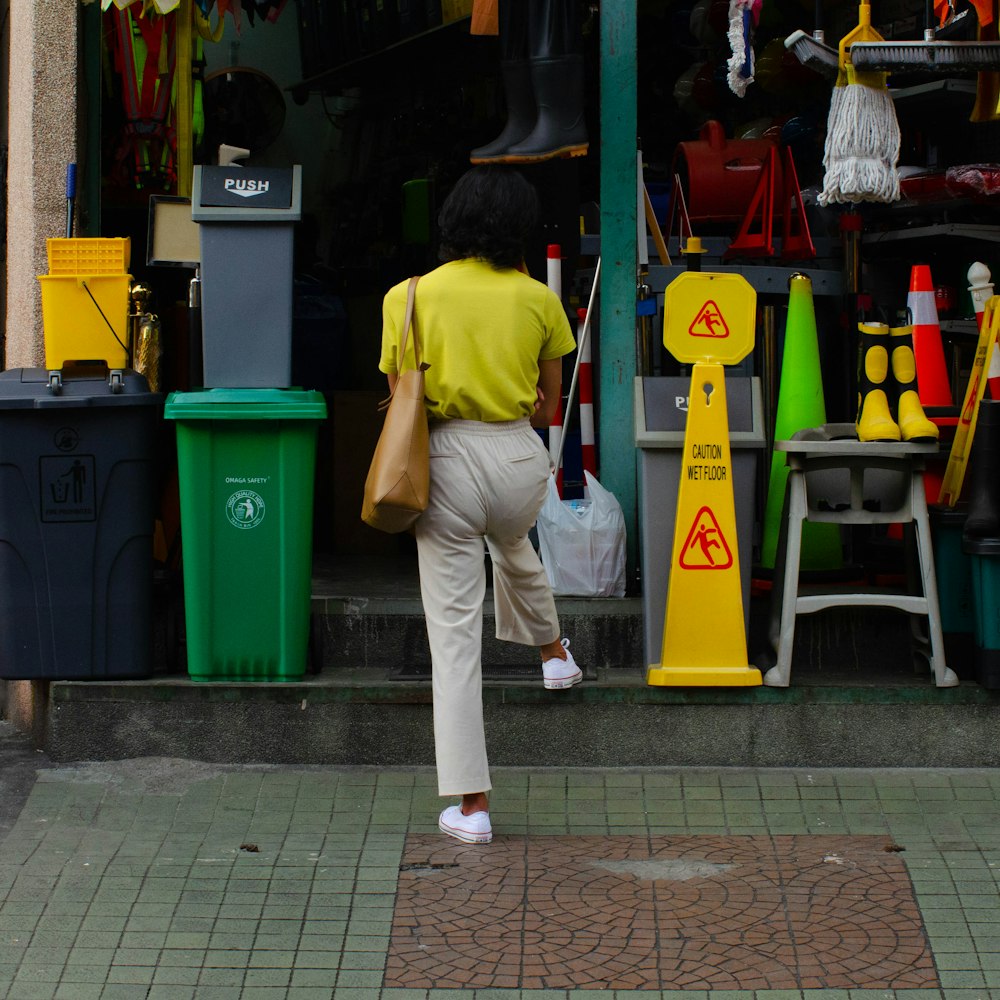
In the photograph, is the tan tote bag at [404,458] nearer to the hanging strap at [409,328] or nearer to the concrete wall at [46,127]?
the hanging strap at [409,328]

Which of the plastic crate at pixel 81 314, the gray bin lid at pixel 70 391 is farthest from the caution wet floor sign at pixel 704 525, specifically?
the plastic crate at pixel 81 314

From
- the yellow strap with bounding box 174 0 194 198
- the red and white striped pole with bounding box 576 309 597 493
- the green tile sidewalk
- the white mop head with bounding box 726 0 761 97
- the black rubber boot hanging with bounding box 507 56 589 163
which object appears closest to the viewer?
the green tile sidewalk

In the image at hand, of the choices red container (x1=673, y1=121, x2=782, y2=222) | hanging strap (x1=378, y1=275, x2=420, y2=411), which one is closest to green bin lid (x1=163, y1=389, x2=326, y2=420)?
hanging strap (x1=378, y1=275, x2=420, y2=411)

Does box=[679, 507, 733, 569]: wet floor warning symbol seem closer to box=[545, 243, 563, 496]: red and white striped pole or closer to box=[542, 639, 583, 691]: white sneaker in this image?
box=[542, 639, 583, 691]: white sneaker

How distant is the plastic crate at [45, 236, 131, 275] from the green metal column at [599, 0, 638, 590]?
1.83 m

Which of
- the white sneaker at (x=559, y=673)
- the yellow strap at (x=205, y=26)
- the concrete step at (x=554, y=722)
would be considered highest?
the yellow strap at (x=205, y=26)

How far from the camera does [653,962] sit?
161 inches

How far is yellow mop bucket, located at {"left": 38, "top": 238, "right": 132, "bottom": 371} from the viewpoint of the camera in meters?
5.80

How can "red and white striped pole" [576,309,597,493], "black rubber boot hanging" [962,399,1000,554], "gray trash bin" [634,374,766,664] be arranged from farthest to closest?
"red and white striped pole" [576,309,597,493] < "gray trash bin" [634,374,766,664] < "black rubber boot hanging" [962,399,1000,554]

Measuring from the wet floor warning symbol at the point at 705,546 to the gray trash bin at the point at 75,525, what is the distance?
6.20 ft

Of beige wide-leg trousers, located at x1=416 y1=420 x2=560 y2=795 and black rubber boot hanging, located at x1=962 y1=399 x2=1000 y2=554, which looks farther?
black rubber boot hanging, located at x1=962 y1=399 x2=1000 y2=554

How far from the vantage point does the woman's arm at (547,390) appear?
506 cm

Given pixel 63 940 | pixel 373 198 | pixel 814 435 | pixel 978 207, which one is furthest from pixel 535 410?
pixel 373 198

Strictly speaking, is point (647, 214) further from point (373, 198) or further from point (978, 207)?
point (373, 198)
